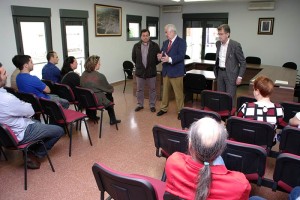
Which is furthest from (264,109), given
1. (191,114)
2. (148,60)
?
(148,60)

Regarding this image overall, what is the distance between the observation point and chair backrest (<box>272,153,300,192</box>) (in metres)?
1.56

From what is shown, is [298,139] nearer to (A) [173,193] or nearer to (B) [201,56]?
(A) [173,193]

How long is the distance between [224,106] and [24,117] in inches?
92.5

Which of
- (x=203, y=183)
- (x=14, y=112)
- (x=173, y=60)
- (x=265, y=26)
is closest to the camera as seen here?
(x=203, y=183)

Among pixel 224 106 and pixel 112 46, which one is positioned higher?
pixel 112 46

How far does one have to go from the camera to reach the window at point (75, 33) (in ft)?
17.5

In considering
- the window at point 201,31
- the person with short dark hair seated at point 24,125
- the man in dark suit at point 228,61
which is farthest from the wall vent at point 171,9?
the person with short dark hair seated at point 24,125

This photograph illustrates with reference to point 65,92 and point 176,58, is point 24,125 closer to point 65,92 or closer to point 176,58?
point 65,92

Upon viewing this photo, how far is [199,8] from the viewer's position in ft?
26.9

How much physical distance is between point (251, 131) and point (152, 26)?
22.5 ft

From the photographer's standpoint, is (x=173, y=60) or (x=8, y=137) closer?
(x=8, y=137)

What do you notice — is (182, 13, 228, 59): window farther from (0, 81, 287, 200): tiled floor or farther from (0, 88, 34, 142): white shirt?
(0, 88, 34, 142): white shirt

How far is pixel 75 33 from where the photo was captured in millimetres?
5688

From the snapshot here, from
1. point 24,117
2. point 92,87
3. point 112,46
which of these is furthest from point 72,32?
point 24,117
